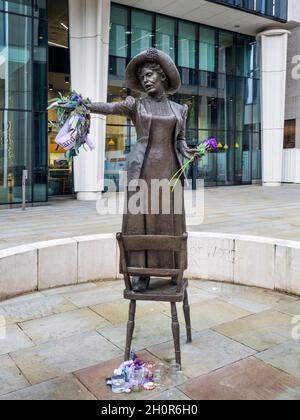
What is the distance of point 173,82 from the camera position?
4.05 m

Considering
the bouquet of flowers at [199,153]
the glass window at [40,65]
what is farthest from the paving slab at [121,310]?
the glass window at [40,65]

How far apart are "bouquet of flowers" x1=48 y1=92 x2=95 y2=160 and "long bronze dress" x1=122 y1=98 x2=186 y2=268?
0.61 meters

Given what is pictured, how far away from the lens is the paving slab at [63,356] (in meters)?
3.46

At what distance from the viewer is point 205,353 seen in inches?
149

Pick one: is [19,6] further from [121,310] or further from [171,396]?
[171,396]

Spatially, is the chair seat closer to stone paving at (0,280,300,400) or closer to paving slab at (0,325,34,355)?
stone paving at (0,280,300,400)

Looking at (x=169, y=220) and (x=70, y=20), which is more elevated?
(x=70, y=20)

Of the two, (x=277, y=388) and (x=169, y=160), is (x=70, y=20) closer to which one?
(x=169, y=160)

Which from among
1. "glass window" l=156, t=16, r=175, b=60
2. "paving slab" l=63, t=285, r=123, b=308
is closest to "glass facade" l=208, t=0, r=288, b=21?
"glass window" l=156, t=16, r=175, b=60

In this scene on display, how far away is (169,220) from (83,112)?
1.25 metres

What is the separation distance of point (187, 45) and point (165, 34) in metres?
1.41

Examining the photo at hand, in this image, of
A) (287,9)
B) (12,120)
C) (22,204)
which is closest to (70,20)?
(12,120)

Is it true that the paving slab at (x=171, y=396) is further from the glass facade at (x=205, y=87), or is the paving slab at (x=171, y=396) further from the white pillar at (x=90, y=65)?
the glass facade at (x=205, y=87)

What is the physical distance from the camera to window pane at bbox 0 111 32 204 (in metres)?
13.8
